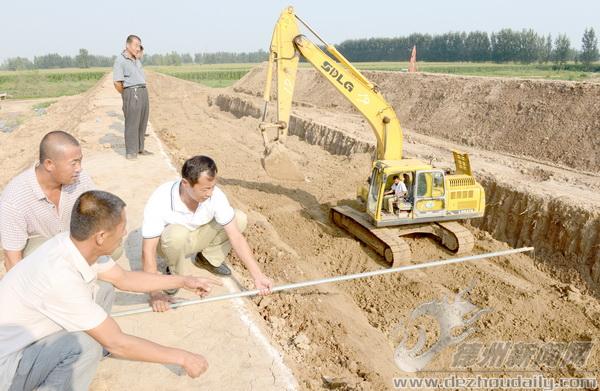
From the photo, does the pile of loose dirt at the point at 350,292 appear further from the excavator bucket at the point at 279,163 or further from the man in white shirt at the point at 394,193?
the man in white shirt at the point at 394,193

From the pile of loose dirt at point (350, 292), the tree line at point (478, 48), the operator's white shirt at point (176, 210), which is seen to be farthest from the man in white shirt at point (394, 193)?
the tree line at point (478, 48)

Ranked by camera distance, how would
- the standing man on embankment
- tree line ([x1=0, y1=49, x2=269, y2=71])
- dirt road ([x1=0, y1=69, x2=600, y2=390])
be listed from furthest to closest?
tree line ([x1=0, y1=49, x2=269, y2=71])
the standing man on embankment
dirt road ([x1=0, y1=69, x2=600, y2=390])

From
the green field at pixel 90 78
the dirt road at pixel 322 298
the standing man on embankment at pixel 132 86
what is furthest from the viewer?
the green field at pixel 90 78

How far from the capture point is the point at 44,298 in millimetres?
2588

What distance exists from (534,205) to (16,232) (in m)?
8.10

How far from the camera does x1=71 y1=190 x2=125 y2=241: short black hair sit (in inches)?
102

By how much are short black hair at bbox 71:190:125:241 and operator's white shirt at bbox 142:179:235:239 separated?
177cm

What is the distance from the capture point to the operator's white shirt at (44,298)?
2578 millimetres

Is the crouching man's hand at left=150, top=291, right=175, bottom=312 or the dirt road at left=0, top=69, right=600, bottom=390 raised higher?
the crouching man's hand at left=150, top=291, right=175, bottom=312

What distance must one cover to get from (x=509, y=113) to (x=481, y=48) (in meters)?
64.5

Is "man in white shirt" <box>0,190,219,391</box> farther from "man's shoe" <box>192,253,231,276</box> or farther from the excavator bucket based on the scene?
the excavator bucket

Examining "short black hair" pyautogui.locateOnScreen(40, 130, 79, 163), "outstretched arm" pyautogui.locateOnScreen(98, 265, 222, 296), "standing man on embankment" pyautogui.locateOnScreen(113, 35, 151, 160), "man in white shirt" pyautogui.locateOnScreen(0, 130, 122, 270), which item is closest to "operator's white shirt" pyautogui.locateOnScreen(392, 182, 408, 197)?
"outstretched arm" pyautogui.locateOnScreen(98, 265, 222, 296)

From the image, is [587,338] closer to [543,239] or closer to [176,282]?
[543,239]

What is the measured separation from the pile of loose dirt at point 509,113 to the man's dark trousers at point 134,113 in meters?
10.1
